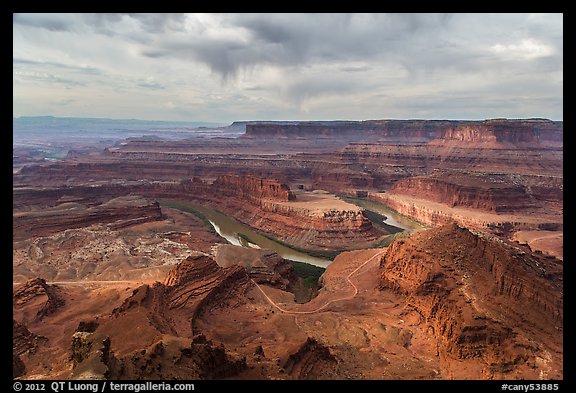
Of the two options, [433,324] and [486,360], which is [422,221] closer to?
[433,324]

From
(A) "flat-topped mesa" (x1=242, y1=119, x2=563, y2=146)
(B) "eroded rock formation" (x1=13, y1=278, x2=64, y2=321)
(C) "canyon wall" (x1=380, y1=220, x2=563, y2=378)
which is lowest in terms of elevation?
(B) "eroded rock formation" (x1=13, y1=278, x2=64, y2=321)

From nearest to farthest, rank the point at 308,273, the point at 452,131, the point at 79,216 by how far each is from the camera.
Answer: the point at 308,273
the point at 79,216
the point at 452,131

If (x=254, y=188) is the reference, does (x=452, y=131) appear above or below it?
above

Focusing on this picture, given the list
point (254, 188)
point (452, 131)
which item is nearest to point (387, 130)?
point (452, 131)

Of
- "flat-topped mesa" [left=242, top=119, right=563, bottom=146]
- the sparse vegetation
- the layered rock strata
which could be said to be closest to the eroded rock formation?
A: the sparse vegetation

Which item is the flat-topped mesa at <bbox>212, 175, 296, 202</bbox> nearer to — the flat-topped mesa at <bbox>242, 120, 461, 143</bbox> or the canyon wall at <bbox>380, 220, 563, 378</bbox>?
the canyon wall at <bbox>380, 220, 563, 378</bbox>

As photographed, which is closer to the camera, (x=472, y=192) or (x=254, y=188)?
(x=472, y=192)

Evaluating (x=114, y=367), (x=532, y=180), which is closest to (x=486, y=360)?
Result: (x=114, y=367)

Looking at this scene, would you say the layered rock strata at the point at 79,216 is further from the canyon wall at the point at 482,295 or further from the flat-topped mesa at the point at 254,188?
the canyon wall at the point at 482,295

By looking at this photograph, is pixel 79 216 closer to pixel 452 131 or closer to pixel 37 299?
pixel 37 299
